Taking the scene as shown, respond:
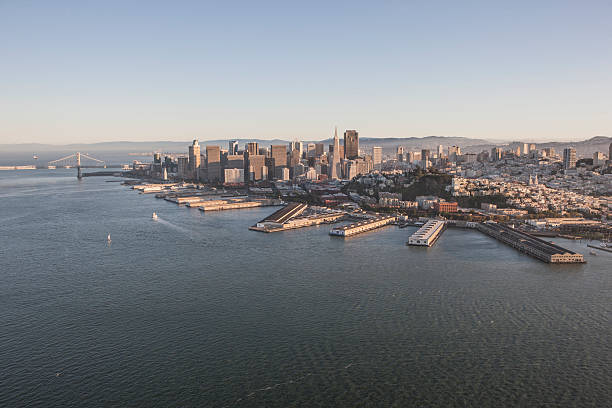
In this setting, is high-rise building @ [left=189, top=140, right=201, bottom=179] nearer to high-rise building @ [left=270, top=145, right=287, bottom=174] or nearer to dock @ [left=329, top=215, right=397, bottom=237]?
high-rise building @ [left=270, top=145, right=287, bottom=174]

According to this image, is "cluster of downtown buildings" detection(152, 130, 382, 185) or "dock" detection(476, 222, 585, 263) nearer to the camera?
"dock" detection(476, 222, 585, 263)

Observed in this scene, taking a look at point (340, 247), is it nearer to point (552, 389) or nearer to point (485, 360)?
point (485, 360)

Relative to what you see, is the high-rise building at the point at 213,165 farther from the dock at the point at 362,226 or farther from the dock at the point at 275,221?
the dock at the point at 362,226

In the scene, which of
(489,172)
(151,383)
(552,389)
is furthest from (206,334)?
(489,172)

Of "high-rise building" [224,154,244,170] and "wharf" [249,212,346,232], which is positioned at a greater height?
"high-rise building" [224,154,244,170]

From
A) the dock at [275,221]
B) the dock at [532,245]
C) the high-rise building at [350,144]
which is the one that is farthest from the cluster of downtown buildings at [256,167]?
the dock at [532,245]

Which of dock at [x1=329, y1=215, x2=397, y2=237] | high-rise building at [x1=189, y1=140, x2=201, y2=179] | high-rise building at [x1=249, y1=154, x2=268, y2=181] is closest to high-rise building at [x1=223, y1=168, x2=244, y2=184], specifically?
high-rise building at [x1=249, y1=154, x2=268, y2=181]

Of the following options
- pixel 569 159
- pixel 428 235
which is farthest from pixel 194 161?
pixel 428 235
